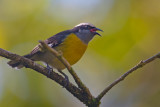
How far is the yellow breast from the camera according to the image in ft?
17.0

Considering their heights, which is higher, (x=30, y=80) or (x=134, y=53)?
(x=30, y=80)

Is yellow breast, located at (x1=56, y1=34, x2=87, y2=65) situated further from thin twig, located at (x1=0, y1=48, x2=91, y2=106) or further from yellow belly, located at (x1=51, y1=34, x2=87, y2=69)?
thin twig, located at (x1=0, y1=48, x2=91, y2=106)

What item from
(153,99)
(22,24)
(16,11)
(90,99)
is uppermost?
(16,11)

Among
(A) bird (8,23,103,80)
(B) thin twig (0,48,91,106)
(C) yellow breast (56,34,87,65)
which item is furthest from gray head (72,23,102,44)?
(B) thin twig (0,48,91,106)

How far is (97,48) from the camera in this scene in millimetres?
6250

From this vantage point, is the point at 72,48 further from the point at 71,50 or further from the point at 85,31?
the point at 85,31

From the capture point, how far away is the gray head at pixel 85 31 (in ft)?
19.3

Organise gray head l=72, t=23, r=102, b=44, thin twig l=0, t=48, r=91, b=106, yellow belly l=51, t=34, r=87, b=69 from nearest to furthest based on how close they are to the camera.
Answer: thin twig l=0, t=48, r=91, b=106
yellow belly l=51, t=34, r=87, b=69
gray head l=72, t=23, r=102, b=44

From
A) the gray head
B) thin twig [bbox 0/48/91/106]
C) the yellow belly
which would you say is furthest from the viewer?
the gray head

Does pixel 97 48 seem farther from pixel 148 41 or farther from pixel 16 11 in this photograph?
pixel 16 11

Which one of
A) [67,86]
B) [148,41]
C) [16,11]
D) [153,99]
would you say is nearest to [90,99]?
[67,86]

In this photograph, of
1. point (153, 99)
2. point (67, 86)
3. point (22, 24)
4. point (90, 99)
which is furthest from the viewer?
point (22, 24)

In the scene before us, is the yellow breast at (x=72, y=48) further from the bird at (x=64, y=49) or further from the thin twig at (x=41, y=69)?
the thin twig at (x=41, y=69)

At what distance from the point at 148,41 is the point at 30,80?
2448 millimetres
